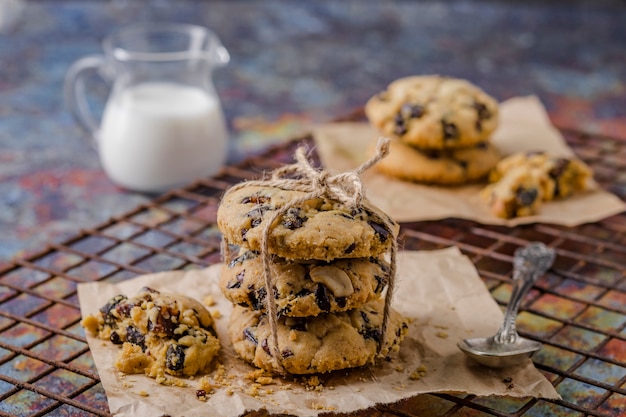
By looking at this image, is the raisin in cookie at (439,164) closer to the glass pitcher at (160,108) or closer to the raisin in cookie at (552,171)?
the raisin in cookie at (552,171)

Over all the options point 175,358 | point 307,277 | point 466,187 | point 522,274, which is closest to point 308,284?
point 307,277

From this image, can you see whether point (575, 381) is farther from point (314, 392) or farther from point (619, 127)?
point (619, 127)

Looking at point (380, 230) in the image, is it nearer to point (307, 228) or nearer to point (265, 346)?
point (307, 228)

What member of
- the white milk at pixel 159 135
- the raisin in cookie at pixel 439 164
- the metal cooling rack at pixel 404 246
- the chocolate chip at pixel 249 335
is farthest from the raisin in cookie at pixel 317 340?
the white milk at pixel 159 135

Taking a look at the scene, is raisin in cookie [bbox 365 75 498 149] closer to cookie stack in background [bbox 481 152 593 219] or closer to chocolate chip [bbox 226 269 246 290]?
cookie stack in background [bbox 481 152 593 219]

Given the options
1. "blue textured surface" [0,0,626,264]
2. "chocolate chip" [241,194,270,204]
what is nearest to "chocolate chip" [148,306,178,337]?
"chocolate chip" [241,194,270,204]

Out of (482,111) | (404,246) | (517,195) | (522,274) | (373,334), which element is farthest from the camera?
(482,111)

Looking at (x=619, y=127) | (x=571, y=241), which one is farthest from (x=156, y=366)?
(x=619, y=127)
